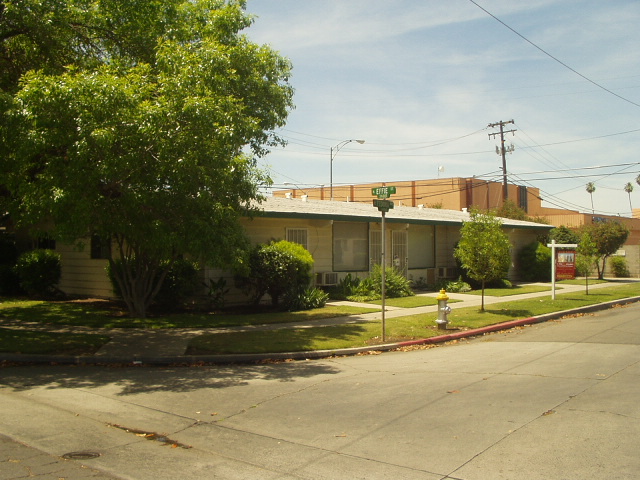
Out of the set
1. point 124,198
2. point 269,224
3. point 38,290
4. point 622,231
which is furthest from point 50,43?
point 622,231

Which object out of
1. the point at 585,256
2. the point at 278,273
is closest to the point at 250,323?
the point at 278,273

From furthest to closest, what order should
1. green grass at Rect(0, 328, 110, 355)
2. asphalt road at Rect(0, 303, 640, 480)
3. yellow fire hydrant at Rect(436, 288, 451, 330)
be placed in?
yellow fire hydrant at Rect(436, 288, 451, 330), green grass at Rect(0, 328, 110, 355), asphalt road at Rect(0, 303, 640, 480)

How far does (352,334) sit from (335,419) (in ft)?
20.6

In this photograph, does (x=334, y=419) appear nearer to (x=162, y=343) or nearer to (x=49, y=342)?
(x=162, y=343)

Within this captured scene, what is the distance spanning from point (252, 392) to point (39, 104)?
5962mm

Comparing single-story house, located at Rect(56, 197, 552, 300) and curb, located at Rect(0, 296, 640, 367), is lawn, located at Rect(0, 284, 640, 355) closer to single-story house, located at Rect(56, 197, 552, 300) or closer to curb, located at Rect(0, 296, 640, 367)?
curb, located at Rect(0, 296, 640, 367)

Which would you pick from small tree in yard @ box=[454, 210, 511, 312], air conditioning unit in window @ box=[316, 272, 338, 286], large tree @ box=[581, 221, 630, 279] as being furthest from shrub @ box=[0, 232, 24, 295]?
large tree @ box=[581, 221, 630, 279]

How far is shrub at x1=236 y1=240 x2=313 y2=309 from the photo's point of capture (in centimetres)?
1686

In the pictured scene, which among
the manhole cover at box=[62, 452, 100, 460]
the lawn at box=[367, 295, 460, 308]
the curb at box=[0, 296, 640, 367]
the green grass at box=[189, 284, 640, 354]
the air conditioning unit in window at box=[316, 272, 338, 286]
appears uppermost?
the air conditioning unit in window at box=[316, 272, 338, 286]

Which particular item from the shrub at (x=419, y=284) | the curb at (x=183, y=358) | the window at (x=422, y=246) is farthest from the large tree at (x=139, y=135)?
the window at (x=422, y=246)

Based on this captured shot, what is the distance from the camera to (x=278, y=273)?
16.8m

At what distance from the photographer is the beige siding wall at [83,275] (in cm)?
1992

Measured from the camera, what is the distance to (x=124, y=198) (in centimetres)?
1074

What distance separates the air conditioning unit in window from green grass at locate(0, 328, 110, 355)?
376 inches
